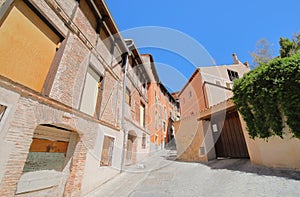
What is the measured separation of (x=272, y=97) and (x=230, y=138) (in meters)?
3.00

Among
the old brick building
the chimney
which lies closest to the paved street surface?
the old brick building

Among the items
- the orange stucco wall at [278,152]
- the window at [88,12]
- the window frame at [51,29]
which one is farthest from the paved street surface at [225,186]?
the window at [88,12]

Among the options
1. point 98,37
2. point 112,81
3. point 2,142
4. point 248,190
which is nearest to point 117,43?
point 98,37

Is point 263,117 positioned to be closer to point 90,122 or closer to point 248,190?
point 248,190

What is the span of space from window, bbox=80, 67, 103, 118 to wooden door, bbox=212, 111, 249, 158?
583 cm

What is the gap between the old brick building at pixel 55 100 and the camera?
223 cm

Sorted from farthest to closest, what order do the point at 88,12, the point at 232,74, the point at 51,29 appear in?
the point at 232,74, the point at 88,12, the point at 51,29

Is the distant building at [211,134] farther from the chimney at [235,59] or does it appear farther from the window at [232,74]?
the chimney at [235,59]

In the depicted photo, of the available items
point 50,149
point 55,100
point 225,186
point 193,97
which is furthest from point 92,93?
point 193,97

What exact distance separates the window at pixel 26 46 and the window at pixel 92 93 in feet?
4.39

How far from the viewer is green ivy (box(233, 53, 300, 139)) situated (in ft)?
11.1

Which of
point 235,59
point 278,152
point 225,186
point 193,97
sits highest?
point 235,59

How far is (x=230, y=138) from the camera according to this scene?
5996mm

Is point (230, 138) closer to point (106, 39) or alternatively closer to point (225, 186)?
point (225, 186)
